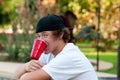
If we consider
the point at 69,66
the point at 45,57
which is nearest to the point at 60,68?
the point at 69,66

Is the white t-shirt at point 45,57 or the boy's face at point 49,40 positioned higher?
the boy's face at point 49,40

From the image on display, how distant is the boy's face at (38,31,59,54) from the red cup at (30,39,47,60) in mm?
30

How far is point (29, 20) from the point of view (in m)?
11.4

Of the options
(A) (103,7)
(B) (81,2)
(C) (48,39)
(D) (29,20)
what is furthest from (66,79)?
(B) (81,2)

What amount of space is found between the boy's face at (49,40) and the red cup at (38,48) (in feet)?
0.10

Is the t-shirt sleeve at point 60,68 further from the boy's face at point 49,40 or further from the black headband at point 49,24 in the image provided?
the black headband at point 49,24

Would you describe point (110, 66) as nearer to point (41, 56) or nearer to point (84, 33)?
point (84, 33)

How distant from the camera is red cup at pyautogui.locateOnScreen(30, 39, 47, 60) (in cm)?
283

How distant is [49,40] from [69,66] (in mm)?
213

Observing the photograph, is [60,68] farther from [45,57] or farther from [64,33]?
[45,57]

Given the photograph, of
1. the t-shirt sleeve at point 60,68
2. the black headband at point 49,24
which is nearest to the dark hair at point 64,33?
the black headband at point 49,24

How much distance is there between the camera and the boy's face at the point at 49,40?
286cm

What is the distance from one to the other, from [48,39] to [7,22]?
89.3 ft

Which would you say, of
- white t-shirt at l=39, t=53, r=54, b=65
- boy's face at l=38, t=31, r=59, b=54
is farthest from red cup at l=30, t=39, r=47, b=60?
white t-shirt at l=39, t=53, r=54, b=65
